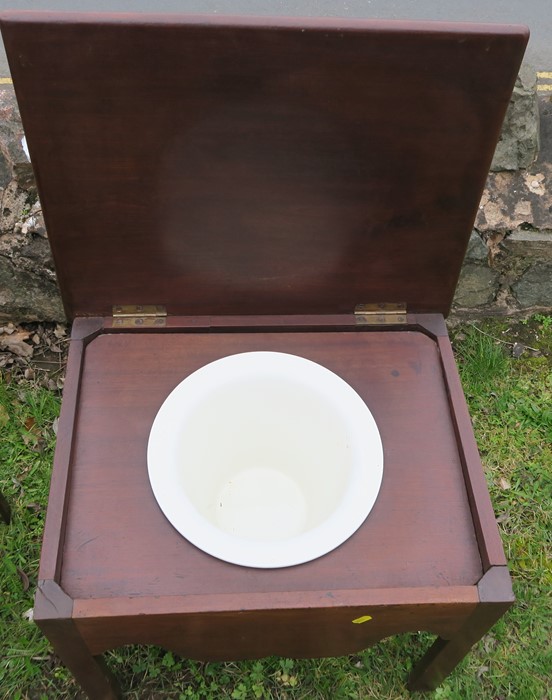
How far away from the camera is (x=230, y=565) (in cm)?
125

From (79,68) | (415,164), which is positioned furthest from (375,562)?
(79,68)

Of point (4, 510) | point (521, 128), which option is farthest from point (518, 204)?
point (4, 510)

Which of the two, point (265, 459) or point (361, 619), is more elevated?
point (361, 619)

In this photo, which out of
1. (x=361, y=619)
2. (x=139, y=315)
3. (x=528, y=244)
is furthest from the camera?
(x=528, y=244)

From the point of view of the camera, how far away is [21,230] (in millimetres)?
1997

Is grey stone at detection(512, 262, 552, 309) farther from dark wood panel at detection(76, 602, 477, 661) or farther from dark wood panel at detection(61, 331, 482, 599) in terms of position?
dark wood panel at detection(76, 602, 477, 661)

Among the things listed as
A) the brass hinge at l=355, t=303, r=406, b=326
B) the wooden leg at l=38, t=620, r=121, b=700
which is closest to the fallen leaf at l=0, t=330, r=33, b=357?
the wooden leg at l=38, t=620, r=121, b=700

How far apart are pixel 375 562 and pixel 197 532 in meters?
0.34

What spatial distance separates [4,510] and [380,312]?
1.22 m

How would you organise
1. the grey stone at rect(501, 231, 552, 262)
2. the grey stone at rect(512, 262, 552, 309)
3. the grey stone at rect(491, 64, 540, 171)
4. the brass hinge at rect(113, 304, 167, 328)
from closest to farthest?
the brass hinge at rect(113, 304, 167, 328) → the grey stone at rect(491, 64, 540, 171) → the grey stone at rect(501, 231, 552, 262) → the grey stone at rect(512, 262, 552, 309)

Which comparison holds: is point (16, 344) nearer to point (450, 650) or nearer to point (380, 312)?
point (380, 312)

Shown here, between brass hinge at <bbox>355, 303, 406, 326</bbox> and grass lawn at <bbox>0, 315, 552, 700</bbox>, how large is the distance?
83 centimetres

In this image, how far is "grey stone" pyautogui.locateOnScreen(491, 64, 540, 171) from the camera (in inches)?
80.7

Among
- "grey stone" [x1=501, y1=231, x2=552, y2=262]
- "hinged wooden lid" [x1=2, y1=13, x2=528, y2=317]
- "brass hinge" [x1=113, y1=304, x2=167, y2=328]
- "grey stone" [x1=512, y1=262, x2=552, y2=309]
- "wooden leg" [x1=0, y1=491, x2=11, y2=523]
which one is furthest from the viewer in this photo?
"grey stone" [x1=512, y1=262, x2=552, y2=309]
